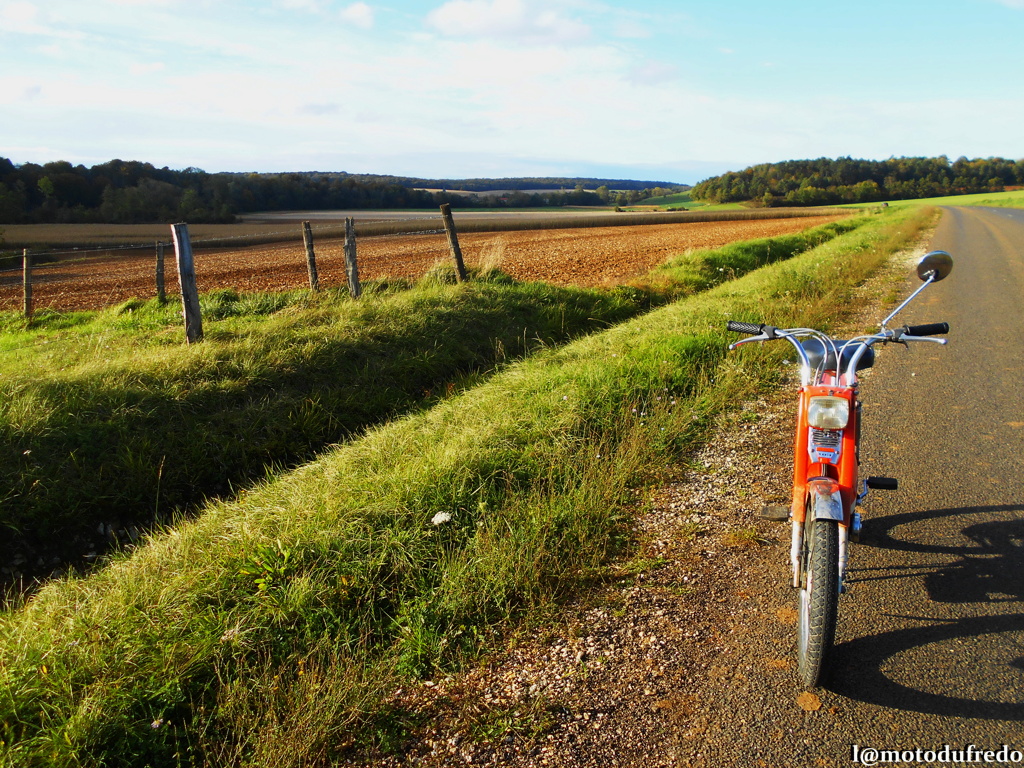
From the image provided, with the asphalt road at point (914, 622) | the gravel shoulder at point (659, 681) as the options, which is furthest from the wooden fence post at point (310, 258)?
the asphalt road at point (914, 622)

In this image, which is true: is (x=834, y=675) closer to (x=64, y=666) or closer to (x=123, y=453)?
(x=64, y=666)

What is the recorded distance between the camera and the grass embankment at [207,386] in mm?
5398

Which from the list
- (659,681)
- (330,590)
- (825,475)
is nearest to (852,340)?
(825,475)

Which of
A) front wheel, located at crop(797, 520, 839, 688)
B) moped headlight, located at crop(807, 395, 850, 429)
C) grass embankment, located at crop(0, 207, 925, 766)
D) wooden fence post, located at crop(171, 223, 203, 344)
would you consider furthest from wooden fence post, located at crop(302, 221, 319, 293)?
front wheel, located at crop(797, 520, 839, 688)

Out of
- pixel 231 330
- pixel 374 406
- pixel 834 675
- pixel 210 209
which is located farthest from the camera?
pixel 210 209

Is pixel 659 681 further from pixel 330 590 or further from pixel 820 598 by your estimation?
pixel 330 590

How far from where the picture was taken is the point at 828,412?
273 cm

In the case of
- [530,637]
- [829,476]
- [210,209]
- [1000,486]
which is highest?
[210,209]

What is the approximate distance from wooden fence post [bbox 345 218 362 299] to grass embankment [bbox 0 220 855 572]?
0.22 meters

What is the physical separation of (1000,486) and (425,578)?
385cm

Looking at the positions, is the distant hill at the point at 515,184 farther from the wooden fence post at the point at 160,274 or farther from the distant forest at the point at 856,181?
the wooden fence post at the point at 160,274

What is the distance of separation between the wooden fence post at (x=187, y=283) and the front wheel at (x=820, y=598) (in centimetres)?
748

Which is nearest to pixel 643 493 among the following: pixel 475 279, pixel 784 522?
pixel 784 522

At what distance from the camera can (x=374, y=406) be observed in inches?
293
